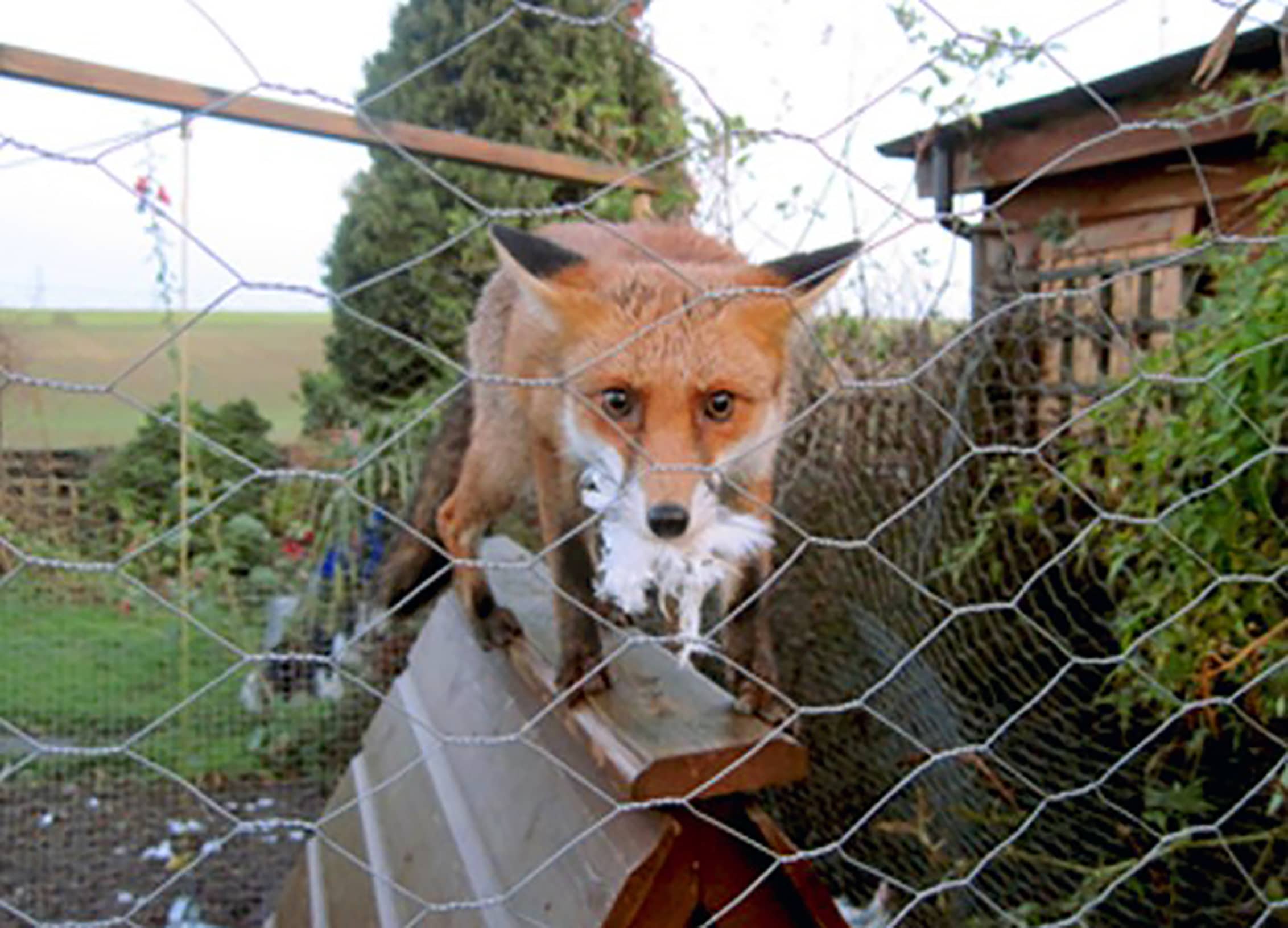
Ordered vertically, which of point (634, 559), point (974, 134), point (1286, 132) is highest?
point (974, 134)

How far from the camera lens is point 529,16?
12.0 feet

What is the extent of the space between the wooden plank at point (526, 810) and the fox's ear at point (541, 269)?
57 cm

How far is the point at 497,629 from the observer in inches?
66.6

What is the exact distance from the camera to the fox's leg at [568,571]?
135cm

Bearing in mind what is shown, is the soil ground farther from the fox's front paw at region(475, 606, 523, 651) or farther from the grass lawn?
the fox's front paw at region(475, 606, 523, 651)

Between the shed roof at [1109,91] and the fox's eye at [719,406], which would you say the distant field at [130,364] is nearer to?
the fox's eye at [719,406]

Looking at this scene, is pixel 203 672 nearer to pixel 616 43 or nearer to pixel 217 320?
pixel 217 320

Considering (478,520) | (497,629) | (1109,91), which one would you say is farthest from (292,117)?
(1109,91)

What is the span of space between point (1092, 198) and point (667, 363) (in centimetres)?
283

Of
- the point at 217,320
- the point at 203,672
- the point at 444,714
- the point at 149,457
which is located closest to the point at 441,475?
the point at 444,714

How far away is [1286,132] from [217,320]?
284cm

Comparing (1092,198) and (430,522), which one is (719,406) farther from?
(1092,198)

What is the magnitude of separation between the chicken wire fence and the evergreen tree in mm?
145

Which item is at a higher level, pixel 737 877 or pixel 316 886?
pixel 737 877
